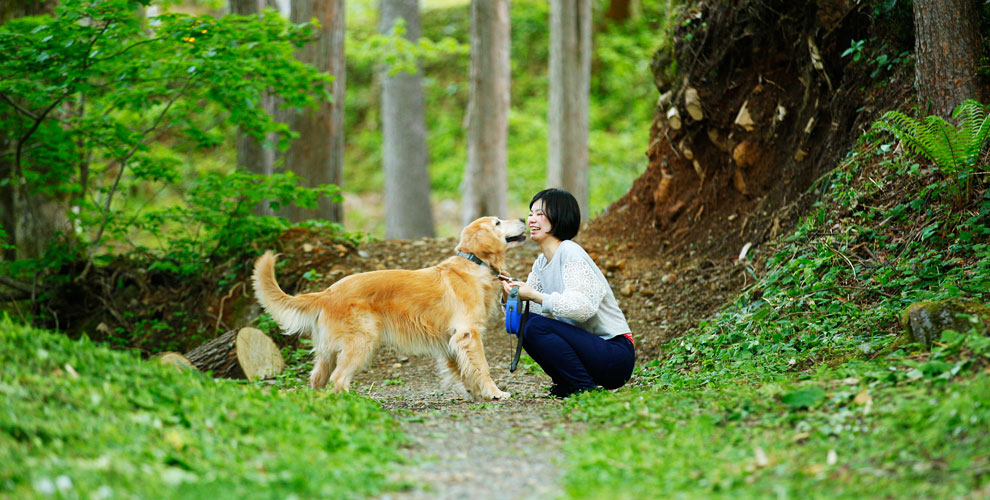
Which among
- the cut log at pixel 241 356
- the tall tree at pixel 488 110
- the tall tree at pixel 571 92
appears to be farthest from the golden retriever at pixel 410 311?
the tall tree at pixel 488 110

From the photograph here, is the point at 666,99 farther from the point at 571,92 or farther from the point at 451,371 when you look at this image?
the point at 451,371

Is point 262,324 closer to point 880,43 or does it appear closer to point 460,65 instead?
point 880,43

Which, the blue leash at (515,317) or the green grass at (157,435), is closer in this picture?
Answer: the green grass at (157,435)

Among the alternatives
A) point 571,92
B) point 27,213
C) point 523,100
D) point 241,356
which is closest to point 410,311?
point 241,356

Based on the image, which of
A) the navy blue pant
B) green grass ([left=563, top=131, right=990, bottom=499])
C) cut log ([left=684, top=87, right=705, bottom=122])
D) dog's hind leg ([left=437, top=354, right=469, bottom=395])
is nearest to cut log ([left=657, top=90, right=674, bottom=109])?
cut log ([left=684, top=87, right=705, bottom=122])

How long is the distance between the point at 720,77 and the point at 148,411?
23.1 ft

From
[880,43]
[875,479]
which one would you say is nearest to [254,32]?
[880,43]

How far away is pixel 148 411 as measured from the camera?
3729mm

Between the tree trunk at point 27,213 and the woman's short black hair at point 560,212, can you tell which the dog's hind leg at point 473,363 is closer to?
the woman's short black hair at point 560,212

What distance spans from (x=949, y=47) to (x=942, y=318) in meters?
2.68

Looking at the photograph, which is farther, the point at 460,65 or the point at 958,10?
the point at 460,65

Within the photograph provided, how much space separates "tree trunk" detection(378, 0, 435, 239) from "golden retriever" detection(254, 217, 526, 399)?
30.6 feet

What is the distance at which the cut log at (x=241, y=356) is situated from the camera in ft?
22.7

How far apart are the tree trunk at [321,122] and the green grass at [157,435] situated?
599 cm
